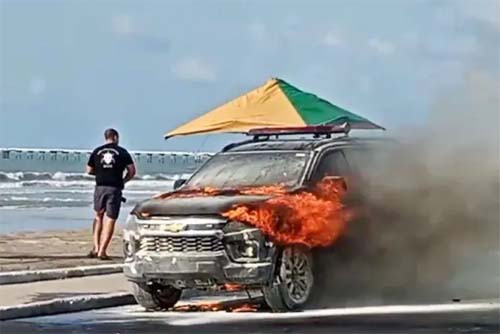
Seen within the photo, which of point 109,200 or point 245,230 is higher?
point 109,200

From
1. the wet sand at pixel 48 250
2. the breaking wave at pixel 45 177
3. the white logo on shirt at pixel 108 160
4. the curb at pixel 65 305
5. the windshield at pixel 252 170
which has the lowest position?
the curb at pixel 65 305

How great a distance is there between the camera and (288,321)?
35.6 feet

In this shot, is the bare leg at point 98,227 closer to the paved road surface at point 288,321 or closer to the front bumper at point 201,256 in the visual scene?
the paved road surface at point 288,321

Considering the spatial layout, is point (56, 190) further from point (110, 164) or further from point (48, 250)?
point (110, 164)

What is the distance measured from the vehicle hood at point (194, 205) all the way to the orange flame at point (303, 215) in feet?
0.32

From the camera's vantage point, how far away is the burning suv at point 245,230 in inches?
446

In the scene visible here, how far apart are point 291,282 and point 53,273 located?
3.92m

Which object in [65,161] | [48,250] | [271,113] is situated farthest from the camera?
[65,161]

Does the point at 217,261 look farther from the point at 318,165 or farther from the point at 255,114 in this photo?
the point at 255,114

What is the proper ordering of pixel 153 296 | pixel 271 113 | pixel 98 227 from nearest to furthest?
pixel 153 296, pixel 98 227, pixel 271 113

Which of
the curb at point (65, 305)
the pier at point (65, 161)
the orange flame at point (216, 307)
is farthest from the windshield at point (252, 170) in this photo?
the pier at point (65, 161)

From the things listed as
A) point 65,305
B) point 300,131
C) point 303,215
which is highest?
point 300,131

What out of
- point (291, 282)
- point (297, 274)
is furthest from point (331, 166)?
point (291, 282)

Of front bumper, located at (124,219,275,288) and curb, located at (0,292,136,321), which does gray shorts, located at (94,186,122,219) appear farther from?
front bumper, located at (124,219,275,288)
